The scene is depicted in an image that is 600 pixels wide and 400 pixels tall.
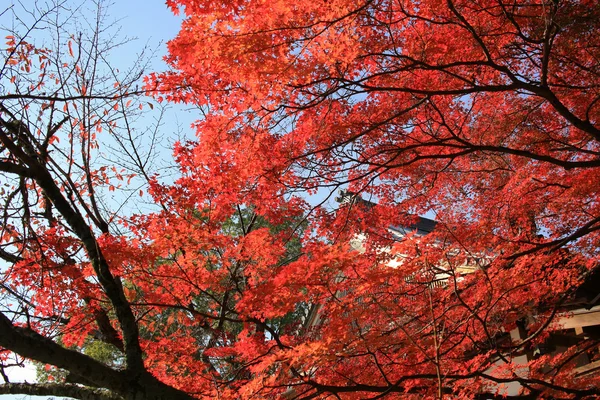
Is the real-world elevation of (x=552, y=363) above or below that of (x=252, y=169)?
below

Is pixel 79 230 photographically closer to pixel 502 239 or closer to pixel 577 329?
pixel 502 239

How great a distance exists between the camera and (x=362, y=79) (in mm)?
5500

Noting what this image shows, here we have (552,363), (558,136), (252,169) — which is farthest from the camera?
(558,136)

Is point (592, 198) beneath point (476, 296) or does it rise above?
above

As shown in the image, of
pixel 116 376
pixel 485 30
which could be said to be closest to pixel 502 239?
pixel 485 30

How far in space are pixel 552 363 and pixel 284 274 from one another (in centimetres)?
431

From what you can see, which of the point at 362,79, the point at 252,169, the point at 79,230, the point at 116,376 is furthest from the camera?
the point at 252,169

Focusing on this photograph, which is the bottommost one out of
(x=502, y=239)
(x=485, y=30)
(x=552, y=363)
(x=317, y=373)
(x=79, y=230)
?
(x=552, y=363)

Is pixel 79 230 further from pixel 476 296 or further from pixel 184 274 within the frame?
pixel 476 296

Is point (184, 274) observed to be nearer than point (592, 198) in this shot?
Yes

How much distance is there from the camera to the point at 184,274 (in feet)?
26.0

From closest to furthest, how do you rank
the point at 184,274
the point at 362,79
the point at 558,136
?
the point at 362,79
the point at 184,274
the point at 558,136

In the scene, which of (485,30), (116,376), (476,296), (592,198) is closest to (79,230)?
(116,376)

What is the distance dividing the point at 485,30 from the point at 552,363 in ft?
17.4
